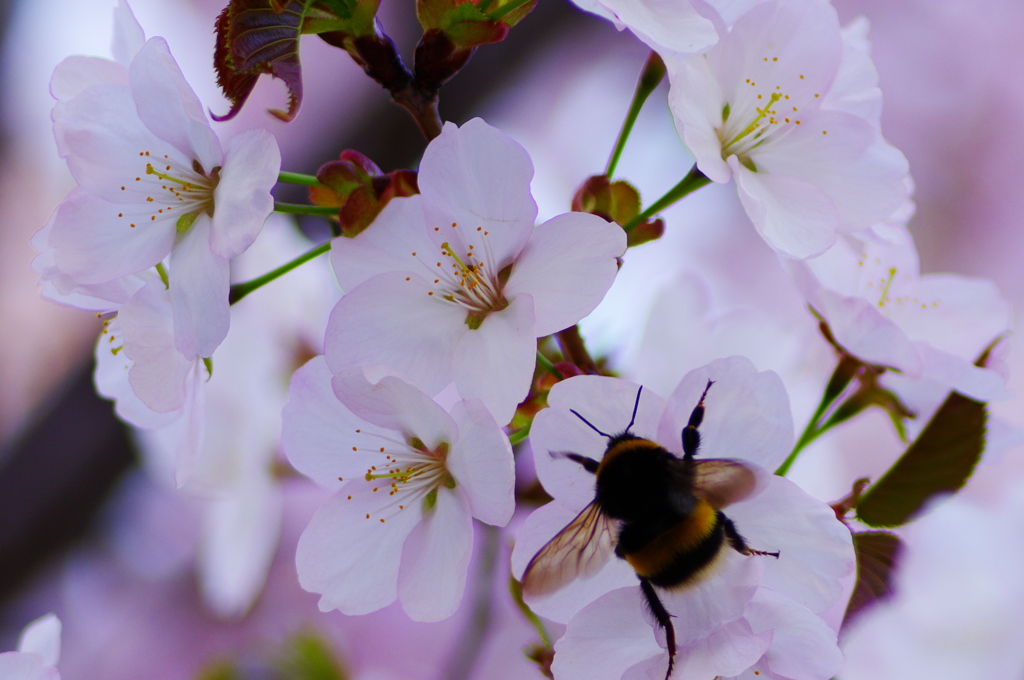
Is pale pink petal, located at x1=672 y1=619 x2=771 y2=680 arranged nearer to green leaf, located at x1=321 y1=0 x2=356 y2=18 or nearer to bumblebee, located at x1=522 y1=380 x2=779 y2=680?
bumblebee, located at x1=522 y1=380 x2=779 y2=680

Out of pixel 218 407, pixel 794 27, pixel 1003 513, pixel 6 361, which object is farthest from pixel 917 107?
pixel 6 361

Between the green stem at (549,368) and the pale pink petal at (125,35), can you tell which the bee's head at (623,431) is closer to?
the green stem at (549,368)

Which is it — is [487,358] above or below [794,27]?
below

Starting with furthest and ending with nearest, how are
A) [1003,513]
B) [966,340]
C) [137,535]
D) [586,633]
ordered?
[137,535] < [1003,513] < [966,340] < [586,633]

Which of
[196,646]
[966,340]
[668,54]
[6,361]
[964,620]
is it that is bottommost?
[196,646]

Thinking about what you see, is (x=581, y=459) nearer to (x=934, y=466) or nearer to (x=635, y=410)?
(x=635, y=410)

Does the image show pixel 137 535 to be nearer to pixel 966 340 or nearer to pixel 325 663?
pixel 325 663

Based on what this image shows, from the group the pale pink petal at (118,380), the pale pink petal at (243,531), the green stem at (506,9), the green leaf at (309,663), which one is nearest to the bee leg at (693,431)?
the green stem at (506,9)

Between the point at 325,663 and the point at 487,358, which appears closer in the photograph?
the point at 487,358

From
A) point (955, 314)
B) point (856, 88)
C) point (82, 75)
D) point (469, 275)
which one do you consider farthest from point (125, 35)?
point (955, 314)
